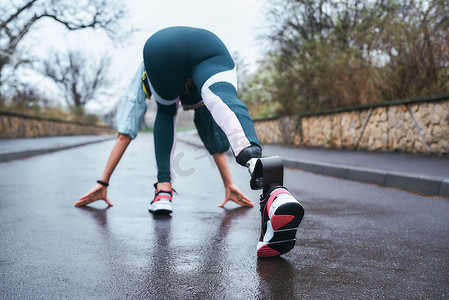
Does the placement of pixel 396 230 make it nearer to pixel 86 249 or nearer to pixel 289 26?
pixel 86 249

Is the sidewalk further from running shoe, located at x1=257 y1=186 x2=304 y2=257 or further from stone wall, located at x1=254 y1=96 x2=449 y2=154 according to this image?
running shoe, located at x1=257 y1=186 x2=304 y2=257

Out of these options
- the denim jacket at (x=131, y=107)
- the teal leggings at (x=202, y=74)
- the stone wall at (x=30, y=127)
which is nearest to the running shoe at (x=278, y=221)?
the teal leggings at (x=202, y=74)

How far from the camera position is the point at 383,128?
870 centimetres

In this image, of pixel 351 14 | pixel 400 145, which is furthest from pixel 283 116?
pixel 351 14

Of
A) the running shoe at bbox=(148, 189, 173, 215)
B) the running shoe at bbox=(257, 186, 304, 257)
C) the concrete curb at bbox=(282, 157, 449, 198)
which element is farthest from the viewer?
the concrete curb at bbox=(282, 157, 449, 198)

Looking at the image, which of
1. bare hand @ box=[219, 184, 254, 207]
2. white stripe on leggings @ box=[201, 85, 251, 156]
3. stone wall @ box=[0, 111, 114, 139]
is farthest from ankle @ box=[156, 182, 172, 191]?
stone wall @ box=[0, 111, 114, 139]

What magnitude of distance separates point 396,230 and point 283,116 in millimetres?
11679

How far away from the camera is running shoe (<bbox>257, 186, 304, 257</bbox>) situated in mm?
1683

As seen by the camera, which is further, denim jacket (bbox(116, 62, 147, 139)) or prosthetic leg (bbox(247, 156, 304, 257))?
denim jacket (bbox(116, 62, 147, 139))

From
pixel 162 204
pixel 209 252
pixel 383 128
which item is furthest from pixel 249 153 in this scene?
pixel 383 128

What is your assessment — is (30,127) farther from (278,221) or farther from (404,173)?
(278,221)

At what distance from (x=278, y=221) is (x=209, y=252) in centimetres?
48

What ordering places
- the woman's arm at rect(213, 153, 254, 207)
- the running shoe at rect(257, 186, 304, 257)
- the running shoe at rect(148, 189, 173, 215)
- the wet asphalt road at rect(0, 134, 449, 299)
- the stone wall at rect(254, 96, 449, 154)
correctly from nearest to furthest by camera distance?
the wet asphalt road at rect(0, 134, 449, 299), the running shoe at rect(257, 186, 304, 257), the running shoe at rect(148, 189, 173, 215), the woman's arm at rect(213, 153, 254, 207), the stone wall at rect(254, 96, 449, 154)

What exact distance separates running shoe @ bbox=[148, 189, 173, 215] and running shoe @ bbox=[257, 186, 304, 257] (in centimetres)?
116
